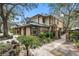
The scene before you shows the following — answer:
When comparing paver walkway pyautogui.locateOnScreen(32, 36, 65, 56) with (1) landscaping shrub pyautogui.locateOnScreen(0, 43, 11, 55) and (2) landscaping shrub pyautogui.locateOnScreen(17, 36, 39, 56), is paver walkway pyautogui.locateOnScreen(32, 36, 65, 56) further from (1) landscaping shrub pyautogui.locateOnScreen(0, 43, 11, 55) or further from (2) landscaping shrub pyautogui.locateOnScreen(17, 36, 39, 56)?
(1) landscaping shrub pyautogui.locateOnScreen(0, 43, 11, 55)

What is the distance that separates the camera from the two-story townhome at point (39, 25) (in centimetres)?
192

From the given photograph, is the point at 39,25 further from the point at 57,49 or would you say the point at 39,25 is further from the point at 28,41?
the point at 57,49

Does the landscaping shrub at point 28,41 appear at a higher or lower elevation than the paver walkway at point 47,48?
higher

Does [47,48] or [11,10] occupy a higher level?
[11,10]

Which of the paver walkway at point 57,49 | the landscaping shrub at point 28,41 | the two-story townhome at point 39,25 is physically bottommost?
the paver walkway at point 57,49

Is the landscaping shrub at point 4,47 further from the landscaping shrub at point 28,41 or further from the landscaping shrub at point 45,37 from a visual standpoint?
the landscaping shrub at point 45,37

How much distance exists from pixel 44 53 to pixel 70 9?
0.61 metres

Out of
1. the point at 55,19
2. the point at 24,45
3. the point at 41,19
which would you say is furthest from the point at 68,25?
the point at 24,45

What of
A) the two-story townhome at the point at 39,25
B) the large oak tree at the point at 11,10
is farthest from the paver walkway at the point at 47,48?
the large oak tree at the point at 11,10

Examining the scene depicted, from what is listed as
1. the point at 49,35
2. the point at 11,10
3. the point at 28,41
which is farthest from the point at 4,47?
the point at 49,35

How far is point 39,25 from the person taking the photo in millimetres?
1957

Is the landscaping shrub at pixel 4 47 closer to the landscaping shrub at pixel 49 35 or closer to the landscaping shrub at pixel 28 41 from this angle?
the landscaping shrub at pixel 28 41

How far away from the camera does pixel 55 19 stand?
193 cm

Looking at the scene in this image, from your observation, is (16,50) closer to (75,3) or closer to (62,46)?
(62,46)
